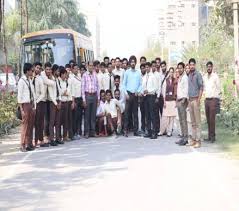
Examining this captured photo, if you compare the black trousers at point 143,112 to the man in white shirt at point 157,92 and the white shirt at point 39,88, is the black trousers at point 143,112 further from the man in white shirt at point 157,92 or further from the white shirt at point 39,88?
the white shirt at point 39,88

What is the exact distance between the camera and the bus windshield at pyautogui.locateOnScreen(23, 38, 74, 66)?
21188mm

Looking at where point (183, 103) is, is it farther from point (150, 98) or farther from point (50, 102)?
point (50, 102)

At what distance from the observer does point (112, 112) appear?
1470cm

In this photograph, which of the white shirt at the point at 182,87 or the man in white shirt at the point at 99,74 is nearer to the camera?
the white shirt at the point at 182,87

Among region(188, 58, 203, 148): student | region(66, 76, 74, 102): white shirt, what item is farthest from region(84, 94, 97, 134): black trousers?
region(188, 58, 203, 148): student

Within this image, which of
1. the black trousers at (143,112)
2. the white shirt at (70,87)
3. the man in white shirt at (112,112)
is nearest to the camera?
the white shirt at (70,87)

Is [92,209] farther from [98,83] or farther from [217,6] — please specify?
[217,6]

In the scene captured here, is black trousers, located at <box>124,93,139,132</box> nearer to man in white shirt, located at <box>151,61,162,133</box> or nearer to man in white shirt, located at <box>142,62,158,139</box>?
man in white shirt, located at <box>142,62,158,139</box>

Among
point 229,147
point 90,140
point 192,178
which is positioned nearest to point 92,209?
point 192,178

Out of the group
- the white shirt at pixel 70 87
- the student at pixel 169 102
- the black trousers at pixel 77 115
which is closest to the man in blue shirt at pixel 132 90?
the student at pixel 169 102

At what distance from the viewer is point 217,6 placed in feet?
66.4

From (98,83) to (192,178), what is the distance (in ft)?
20.4

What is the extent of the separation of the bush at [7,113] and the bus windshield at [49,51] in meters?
2.07

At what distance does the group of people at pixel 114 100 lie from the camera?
499 inches
